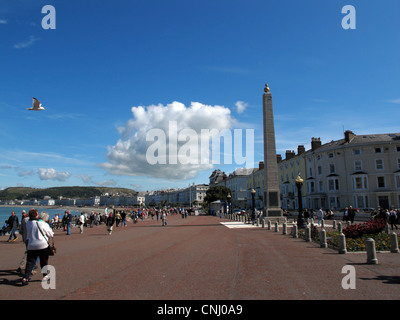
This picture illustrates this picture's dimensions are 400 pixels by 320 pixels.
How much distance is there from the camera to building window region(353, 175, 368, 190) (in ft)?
155

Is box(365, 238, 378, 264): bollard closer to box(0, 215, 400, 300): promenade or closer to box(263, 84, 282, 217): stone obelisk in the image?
box(0, 215, 400, 300): promenade

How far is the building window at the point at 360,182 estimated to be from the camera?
4725 centimetres

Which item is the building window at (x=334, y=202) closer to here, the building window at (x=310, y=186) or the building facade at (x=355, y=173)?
the building facade at (x=355, y=173)

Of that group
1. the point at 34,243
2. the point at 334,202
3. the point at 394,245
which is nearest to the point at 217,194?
the point at 334,202

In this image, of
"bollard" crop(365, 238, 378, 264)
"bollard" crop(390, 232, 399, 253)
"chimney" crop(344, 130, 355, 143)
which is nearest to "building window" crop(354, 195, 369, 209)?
"chimney" crop(344, 130, 355, 143)

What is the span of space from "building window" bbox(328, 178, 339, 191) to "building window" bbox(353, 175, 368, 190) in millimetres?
2845

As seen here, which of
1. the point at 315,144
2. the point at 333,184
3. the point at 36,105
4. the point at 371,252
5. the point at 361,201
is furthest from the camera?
the point at 315,144

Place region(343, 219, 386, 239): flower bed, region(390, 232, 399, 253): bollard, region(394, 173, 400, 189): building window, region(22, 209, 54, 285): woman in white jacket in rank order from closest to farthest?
region(22, 209, 54, 285): woman in white jacket < region(390, 232, 399, 253): bollard < region(343, 219, 386, 239): flower bed < region(394, 173, 400, 189): building window

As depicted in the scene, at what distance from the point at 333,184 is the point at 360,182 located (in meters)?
4.17

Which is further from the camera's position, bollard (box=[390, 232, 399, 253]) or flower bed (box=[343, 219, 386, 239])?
flower bed (box=[343, 219, 386, 239])

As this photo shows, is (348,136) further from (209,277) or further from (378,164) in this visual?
(209,277)

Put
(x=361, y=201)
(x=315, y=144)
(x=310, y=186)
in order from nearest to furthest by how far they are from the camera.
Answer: (x=361, y=201)
(x=310, y=186)
(x=315, y=144)

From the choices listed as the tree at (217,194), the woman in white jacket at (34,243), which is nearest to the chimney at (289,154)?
the tree at (217,194)

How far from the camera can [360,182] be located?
157ft
